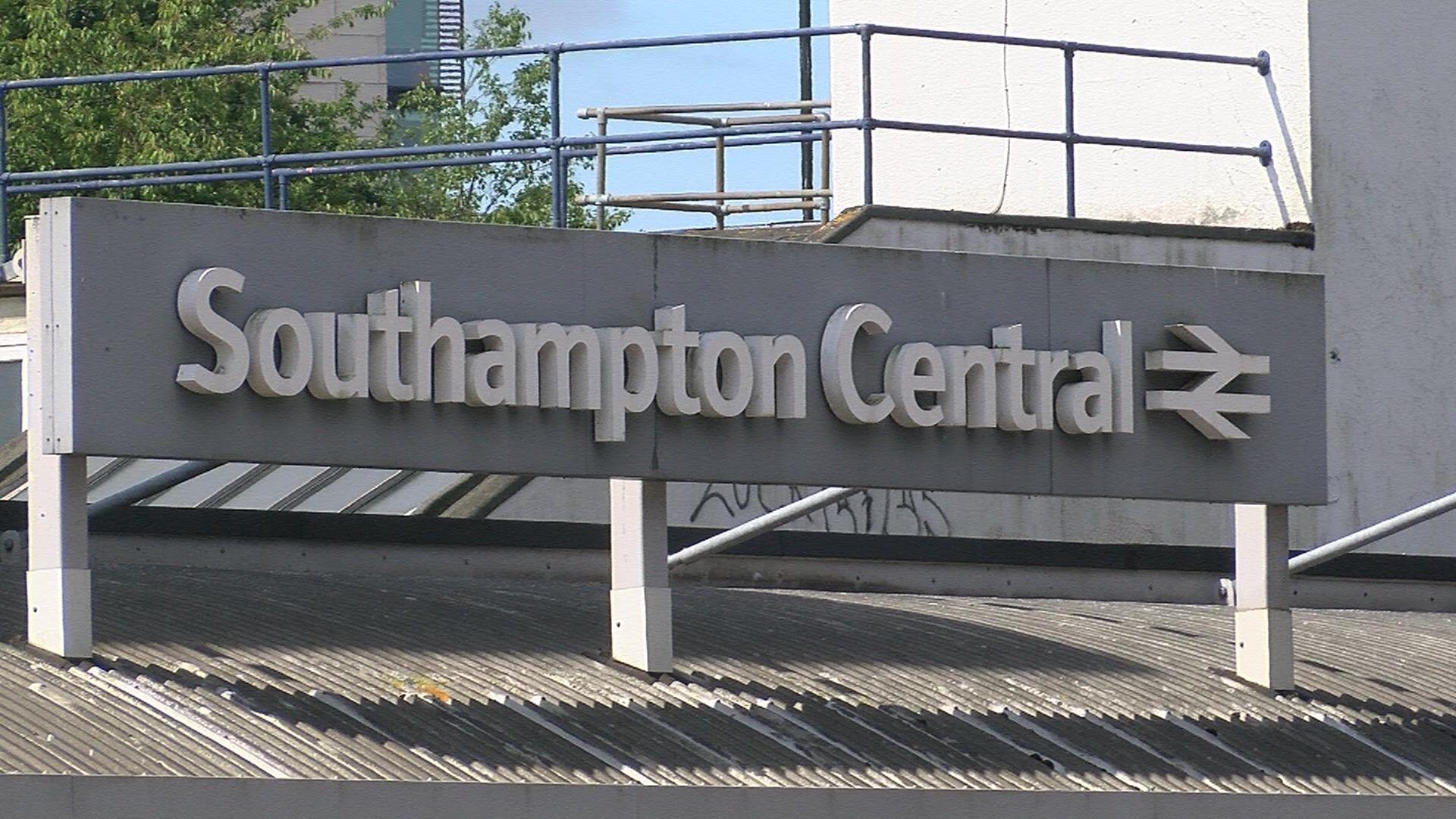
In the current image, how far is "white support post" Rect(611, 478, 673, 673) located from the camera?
13.5 metres

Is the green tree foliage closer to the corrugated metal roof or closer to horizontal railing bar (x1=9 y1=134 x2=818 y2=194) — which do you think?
horizontal railing bar (x1=9 y1=134 x2=818 y2=194)

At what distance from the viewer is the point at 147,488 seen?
14594 millimetres

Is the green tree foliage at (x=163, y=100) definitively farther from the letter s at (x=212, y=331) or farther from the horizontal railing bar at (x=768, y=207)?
the letter s at (x=212, y=331)

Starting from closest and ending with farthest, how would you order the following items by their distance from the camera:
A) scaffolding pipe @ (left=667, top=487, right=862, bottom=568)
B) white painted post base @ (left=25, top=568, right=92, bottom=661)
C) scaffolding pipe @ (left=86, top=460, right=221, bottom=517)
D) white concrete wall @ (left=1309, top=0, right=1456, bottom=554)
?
white painted post base @ (left=25, top=568, right=92, bottom=661), scaffolding pipe @ (left=86, top=460, right=221, bottom=517), scaffolding pipe @ (left=667, top=487, right=862, bottom=568), white concrete wall @ (left=1309, top=0, right=1456, bottom=554)

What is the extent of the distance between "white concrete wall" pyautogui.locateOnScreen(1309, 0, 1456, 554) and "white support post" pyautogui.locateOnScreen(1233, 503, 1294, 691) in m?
4.53

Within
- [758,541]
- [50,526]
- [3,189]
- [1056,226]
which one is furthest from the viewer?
[3,189]

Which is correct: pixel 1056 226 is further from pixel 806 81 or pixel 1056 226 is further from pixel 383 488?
pixel 806 81

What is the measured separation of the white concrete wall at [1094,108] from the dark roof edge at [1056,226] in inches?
9.7

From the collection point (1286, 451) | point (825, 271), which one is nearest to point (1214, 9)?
point (1286, 451)

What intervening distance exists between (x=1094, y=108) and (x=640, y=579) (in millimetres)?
8681

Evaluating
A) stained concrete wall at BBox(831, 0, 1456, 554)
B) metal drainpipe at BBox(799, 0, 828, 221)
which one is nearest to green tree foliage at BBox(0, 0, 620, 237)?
metal drainpipe at BBox(799, 0, 828, 221)

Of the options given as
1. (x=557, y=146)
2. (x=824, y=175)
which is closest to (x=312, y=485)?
(x=557, y=146)

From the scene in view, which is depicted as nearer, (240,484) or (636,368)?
(636,368)

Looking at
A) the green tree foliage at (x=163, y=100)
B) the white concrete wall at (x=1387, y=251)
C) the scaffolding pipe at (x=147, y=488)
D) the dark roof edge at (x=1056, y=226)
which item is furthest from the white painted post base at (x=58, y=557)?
the green tree foliage at (x=163, y=100)
